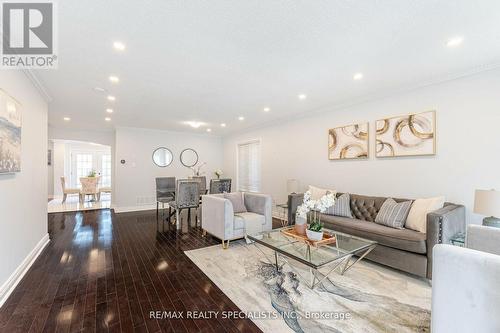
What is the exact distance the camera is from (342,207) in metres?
3.63

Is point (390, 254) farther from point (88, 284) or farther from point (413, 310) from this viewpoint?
point (88, 284)

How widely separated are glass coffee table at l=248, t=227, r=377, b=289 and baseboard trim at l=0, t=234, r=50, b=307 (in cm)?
257

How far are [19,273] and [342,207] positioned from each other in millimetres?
4476

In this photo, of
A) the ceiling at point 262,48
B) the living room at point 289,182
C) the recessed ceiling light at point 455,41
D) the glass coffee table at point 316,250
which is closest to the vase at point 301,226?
the living room at point 289,182

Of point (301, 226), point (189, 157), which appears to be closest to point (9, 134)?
point (301, 226)

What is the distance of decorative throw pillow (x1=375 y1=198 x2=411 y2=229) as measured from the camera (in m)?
2.93

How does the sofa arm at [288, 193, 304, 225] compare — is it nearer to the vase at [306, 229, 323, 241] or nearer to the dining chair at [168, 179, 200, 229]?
the vase at [306, 229, 323, 241]

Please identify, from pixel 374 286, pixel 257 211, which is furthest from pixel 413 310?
pixel 257 211

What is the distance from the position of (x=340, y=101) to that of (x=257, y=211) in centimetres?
261

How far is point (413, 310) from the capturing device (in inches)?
76.2

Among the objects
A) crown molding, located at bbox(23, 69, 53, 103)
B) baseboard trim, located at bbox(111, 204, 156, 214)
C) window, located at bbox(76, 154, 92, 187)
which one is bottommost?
baseboard trim, located at bbox(111, 204, 156, 214)

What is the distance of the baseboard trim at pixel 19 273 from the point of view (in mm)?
2099

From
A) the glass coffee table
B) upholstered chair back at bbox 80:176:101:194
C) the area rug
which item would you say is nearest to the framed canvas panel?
the area rug

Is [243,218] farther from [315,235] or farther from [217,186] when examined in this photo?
[217,186]
